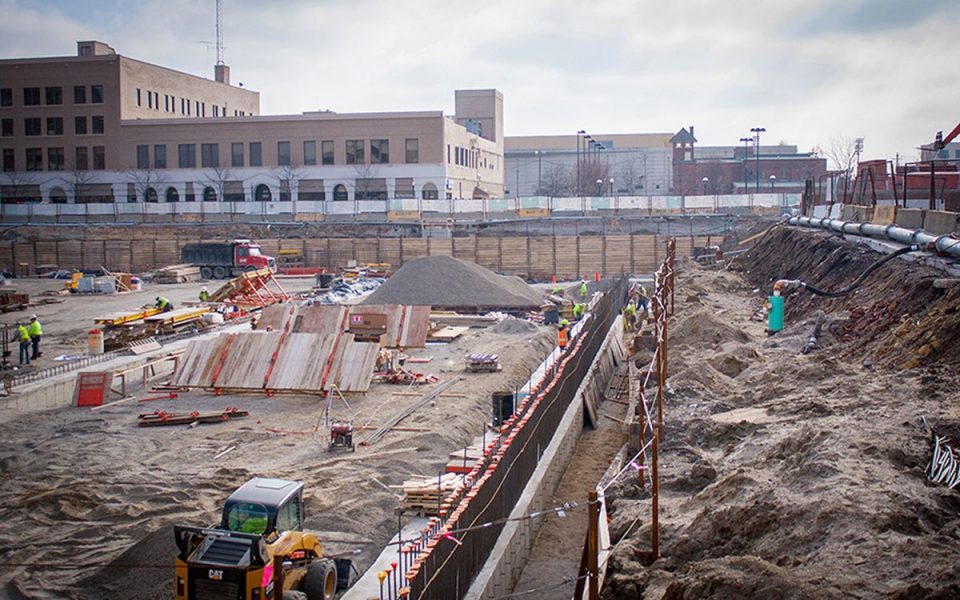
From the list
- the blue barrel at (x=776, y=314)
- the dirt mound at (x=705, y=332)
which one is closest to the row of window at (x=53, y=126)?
the dirt mound at (x=705, y=332)

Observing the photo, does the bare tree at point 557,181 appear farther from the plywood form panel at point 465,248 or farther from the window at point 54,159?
the plywood form panel at point 465,248

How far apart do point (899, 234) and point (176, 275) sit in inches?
1637

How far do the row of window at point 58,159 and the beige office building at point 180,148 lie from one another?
0.30 feet

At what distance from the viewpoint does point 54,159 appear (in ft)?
278

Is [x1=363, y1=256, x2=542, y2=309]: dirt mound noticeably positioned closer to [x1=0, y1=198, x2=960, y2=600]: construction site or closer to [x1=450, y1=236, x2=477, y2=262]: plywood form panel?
[x1=0, y1=198, x2=960, y2=600]: construction site

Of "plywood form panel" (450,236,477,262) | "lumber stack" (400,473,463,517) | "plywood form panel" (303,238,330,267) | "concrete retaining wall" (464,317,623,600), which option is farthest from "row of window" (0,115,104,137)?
"lumber stack" (400,473,463,517)

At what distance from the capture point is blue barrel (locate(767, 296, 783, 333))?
23.0 meters

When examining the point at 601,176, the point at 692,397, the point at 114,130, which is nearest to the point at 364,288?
the point at 692,397

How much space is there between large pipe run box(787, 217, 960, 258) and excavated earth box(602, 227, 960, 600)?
0.68 m

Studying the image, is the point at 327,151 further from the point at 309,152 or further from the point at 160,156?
the point at 160,156

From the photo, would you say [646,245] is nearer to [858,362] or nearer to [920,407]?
[858,362]

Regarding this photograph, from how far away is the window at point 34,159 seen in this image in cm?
8462

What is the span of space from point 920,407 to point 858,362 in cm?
459

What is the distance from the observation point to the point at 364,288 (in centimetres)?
4800
